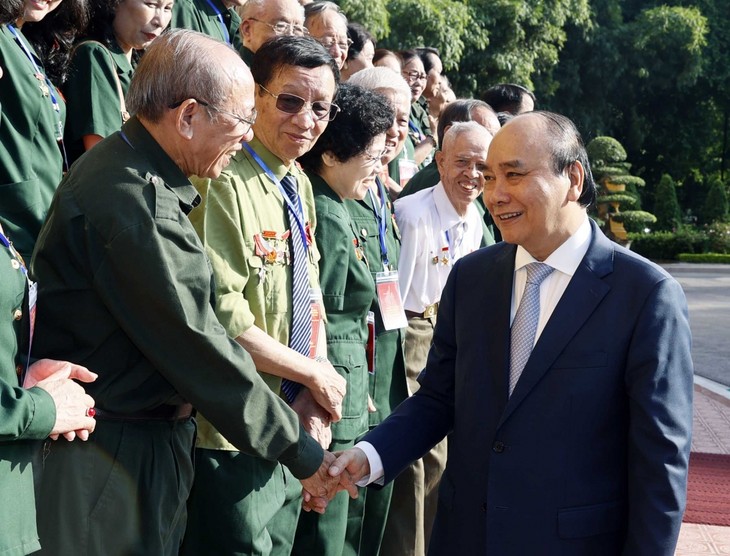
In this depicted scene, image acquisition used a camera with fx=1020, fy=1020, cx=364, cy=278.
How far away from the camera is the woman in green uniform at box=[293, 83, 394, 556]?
402cm

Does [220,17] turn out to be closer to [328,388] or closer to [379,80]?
[379,80]

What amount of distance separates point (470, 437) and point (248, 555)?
2.85 ft

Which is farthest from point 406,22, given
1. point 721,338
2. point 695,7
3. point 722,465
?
point 695,7

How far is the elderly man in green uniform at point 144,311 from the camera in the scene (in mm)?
2627

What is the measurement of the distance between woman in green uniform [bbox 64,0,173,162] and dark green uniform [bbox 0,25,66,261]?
363 mm

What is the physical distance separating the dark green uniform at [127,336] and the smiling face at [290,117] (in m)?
0.91

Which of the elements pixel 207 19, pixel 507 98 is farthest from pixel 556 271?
pixel 507 98

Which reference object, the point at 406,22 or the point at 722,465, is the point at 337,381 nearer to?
the point at 722,465

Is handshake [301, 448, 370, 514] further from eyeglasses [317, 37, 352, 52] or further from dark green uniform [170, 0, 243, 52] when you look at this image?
eyeglasses [317, 37, 352, 52]

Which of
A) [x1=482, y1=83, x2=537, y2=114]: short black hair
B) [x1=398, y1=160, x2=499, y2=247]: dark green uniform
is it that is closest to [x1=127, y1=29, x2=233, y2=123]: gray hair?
[x1=398, y1=160, x2=499, y2=247]: dark green uniform

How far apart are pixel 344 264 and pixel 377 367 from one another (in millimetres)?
680

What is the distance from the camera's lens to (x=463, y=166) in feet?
17.4

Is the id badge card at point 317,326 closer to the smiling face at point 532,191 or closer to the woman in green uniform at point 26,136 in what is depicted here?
the smiling face at point 532,191

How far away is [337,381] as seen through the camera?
145 inches
